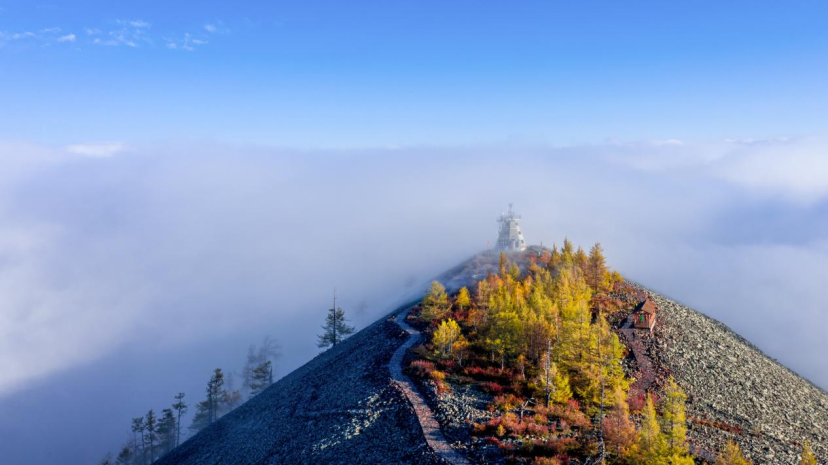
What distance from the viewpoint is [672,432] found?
31.6 m

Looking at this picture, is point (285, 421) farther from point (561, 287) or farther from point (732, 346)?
point (732, 346)

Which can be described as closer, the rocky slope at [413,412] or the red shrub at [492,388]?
the rocky slope at [413,412]

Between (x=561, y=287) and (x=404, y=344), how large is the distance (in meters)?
24.7

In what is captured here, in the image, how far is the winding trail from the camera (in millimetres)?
35312

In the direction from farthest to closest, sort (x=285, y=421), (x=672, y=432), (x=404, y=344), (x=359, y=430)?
(x=404, y=344) → (x=285, y=421) → (x=359, y=430) → (x=672, y=432)

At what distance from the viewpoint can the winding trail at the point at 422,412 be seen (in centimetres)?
3531

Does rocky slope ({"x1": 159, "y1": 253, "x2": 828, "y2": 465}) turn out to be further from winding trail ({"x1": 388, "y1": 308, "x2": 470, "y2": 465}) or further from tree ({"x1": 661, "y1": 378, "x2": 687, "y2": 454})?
tree ({"x1": 661, "y1": 378, "x2": 687, "y2": 454})

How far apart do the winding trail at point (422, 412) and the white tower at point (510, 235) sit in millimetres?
85191

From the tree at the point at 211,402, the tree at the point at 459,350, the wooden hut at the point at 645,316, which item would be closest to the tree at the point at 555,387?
the tree at the point at 459,350

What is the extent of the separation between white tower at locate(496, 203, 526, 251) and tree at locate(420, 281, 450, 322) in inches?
2947

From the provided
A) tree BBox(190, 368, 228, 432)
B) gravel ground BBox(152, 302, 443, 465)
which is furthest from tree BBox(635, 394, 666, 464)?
tree BBox(190, 368, 228, 432)

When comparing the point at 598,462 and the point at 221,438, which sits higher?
the point at 598,462

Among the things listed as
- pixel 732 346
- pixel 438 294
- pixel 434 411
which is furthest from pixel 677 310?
pixel 434 411

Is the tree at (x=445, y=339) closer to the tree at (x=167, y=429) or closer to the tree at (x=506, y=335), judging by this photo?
the tree at (x=506, y=335)
